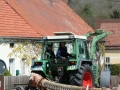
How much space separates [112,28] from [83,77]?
47425mm

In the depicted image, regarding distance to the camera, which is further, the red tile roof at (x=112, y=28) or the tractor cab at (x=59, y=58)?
the red tile roof at (x=112, y=28)

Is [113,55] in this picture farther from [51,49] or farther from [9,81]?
[51,49]

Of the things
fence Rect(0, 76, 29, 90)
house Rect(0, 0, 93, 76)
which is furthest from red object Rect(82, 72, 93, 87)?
house Rect(0, 0, 93, 76)

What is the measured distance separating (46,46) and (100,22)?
47598mm

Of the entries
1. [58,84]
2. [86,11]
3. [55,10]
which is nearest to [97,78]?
[58,84]

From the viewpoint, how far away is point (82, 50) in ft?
65.6

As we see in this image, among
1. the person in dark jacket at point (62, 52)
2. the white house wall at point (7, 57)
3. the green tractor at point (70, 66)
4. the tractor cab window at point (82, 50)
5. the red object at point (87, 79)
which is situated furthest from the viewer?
the white house wall at point (7, 57)

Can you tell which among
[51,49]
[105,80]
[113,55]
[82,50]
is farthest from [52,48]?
[113,55]

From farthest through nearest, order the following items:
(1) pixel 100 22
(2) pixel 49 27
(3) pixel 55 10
Result: (1) pixel 100 22, (3) pixel 55 10, (2) pixel 49 27

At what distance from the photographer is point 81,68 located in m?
18.6

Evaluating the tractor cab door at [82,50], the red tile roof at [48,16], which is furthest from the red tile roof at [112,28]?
the tractor cab door at [82,50]

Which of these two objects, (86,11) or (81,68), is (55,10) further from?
(86,11)

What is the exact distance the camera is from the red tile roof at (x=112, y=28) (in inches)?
2415

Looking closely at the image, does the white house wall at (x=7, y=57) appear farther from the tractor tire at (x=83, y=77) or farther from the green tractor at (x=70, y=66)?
the tractor tire at (x=83, y=77)
